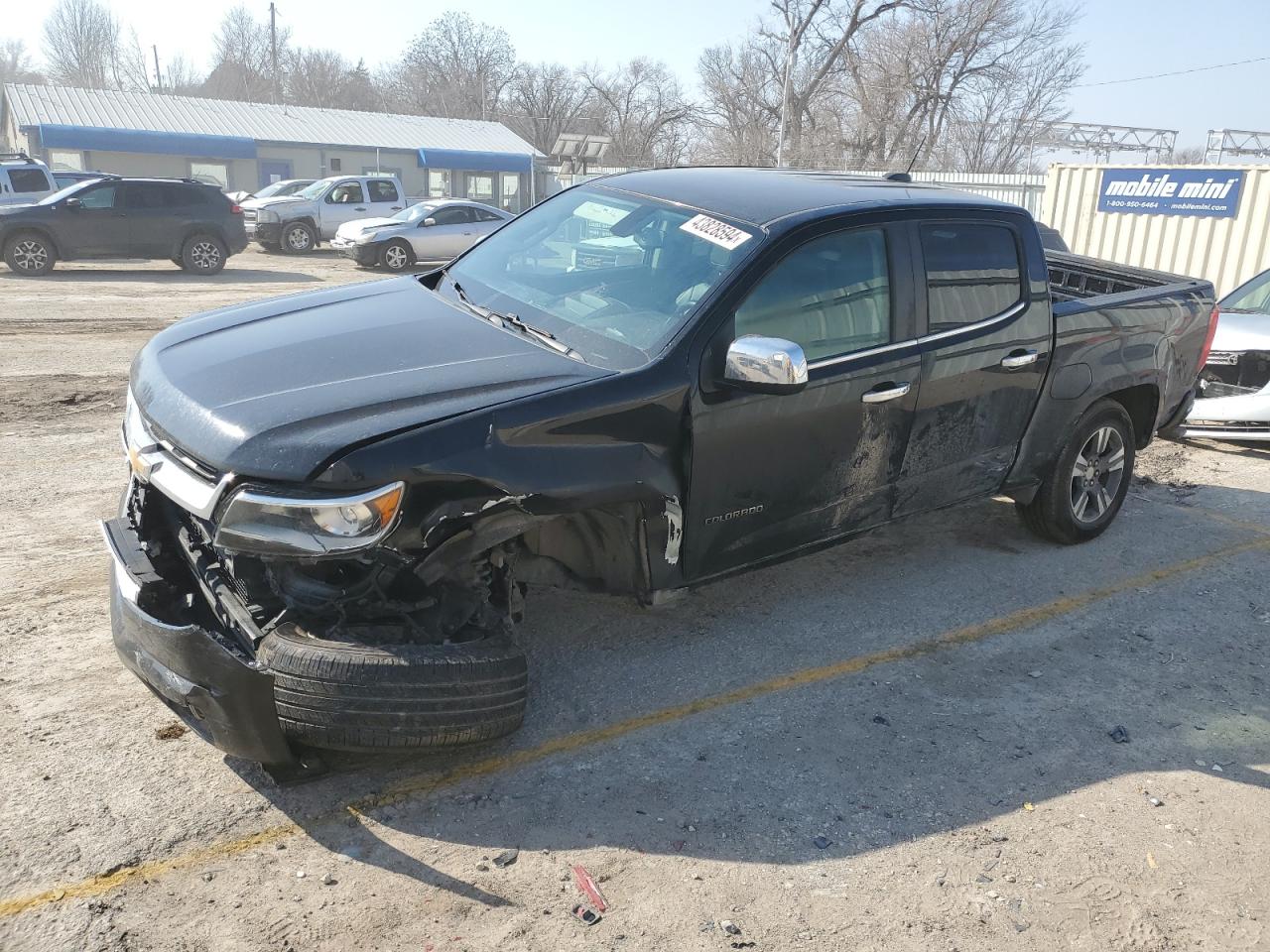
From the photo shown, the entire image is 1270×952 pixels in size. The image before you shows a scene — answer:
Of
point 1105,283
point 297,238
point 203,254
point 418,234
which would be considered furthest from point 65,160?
point 1105,283

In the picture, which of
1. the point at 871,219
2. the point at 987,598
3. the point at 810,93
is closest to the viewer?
the point at 871,219

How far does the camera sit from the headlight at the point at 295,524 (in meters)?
2.93

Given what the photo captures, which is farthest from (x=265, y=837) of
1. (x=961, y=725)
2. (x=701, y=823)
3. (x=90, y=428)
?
(x=90, y=428)

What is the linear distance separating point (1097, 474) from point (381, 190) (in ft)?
68.1

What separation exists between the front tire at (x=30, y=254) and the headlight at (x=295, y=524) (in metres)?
16.1

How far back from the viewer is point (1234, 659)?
182 inches

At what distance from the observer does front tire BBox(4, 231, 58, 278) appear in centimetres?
1612

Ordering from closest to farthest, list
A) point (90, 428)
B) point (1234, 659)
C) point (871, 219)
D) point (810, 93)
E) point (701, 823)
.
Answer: point (701, 823) < point (871, 219) < point (1234, 659) < point (90, 428) < point (810, 93)

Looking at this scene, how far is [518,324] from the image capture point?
13.1 ft

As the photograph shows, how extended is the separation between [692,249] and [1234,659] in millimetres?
3064

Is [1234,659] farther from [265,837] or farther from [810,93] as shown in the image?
[810,93]

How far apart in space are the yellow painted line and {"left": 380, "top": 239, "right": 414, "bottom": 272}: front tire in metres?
16.9

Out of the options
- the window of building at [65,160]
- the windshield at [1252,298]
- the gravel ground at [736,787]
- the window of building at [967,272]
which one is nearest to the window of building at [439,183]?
the window of building at [65,160]

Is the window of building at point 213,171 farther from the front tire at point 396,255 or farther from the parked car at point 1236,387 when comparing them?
the parked car at point 1236,387
